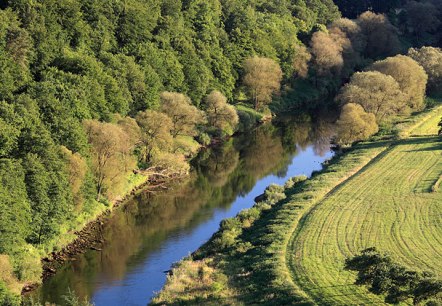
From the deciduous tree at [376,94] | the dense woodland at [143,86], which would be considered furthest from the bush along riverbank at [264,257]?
the deciduous tree at [376,94]

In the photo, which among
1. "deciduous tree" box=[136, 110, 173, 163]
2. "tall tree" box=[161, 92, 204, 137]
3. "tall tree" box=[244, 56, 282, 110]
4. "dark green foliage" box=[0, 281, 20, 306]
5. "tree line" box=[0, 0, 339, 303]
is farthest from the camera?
"tall tree" box=[244, 56, 282, 110]

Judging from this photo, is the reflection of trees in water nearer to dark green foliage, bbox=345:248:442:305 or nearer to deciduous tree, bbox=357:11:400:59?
deciduous tree, bbox=357:11:400:59

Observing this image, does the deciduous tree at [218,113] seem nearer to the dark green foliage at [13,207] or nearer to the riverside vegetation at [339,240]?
the riverside vegetation at [339,240]

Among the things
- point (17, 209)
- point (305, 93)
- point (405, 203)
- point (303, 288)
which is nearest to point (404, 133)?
point (405, 203)

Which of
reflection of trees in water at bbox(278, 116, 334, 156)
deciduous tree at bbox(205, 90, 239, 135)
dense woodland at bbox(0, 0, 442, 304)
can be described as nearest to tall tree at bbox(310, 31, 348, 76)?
dense woodland at bbox(0, 0, 442, 304)

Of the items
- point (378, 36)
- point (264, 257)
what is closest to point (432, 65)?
point (378, 36)

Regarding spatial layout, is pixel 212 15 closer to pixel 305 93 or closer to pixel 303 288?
pixel 305 93

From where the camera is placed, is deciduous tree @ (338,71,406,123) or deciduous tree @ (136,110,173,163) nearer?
deciduous tree @ (136,110,173,163)
